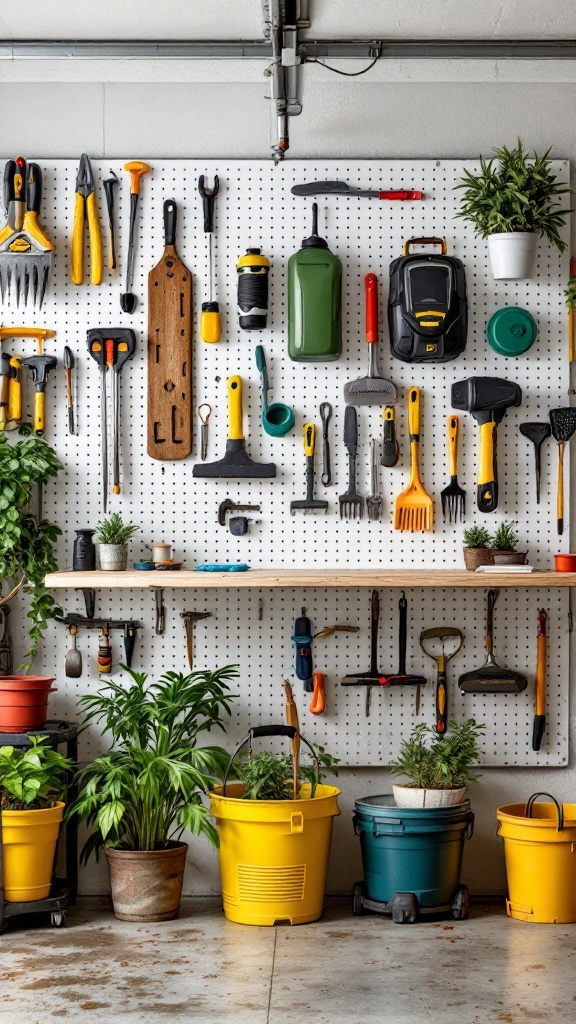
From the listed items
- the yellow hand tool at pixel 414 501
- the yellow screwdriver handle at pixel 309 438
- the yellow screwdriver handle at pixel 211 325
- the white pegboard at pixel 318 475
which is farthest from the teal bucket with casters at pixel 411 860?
the yellow screwdriver handle at pixel 211 325

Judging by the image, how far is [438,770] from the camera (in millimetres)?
4047

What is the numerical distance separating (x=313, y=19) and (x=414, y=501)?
1741mm

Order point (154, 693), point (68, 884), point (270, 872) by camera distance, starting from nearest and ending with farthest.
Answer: point (270, 872) → point (68, 884) → point (154, 693)

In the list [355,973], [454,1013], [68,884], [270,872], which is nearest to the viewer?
[454,1013]

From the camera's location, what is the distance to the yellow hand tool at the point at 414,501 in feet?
14.1

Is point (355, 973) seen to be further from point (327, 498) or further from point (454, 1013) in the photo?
point (327, 498)

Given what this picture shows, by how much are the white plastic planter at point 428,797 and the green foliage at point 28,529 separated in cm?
144

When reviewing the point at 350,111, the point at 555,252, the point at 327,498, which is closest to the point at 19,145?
the point at 350,111

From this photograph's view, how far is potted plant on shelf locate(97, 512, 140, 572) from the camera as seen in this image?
13.6 ft

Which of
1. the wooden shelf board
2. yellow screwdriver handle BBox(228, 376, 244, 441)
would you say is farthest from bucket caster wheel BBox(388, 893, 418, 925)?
yellow screwdriver handle BBox(228, 376, 244, 441)

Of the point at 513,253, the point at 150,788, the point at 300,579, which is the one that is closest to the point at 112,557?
the point at 300,579

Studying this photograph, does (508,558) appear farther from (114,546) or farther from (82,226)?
(82,226)

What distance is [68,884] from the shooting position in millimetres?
4121

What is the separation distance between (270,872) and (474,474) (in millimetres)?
1625
